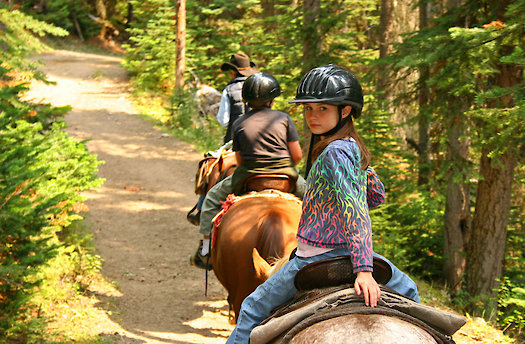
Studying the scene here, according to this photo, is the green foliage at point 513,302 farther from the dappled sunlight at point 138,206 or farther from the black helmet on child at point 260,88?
the dappled sunlight at point 138,206

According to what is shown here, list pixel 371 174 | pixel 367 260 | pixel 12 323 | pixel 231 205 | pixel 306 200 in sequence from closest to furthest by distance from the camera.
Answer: pixel 367 260 < pixel 306 200 < pixel 371 174 < pixel 12 323 < pixel 231 205

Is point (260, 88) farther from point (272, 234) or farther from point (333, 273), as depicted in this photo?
point (333, 273)

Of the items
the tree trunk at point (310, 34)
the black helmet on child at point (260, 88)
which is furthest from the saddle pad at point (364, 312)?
the tree trunk at point (310, 34)

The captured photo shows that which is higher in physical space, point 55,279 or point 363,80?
point 363,80

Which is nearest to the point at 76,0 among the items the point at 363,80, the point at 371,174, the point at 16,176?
the point at 363,80

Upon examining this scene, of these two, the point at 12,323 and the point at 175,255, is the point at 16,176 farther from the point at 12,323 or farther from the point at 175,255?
the point at 175,255

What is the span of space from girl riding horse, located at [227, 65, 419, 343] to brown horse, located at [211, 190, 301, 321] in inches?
49.8

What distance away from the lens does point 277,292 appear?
3123 mm

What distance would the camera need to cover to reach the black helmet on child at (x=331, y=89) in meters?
3.02

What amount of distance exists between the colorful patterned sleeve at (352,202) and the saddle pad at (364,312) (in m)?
0.17

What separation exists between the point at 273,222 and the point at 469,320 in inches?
177

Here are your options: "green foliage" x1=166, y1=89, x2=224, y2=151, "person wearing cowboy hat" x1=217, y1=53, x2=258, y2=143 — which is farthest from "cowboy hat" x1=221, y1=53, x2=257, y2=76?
"green foliage" x1=166, y1=89, x2=224, y2=151

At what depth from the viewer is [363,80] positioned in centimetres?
1030

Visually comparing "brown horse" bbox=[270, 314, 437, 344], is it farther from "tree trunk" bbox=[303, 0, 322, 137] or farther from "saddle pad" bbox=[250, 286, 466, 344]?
"tree trunk" bbox=[303, 0, 322, 137]
